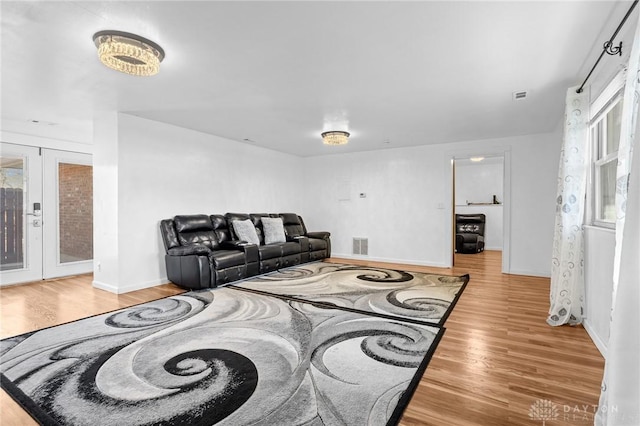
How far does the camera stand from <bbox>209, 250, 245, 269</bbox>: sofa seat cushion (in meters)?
4.29

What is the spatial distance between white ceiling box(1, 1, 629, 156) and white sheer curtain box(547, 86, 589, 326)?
1.30 ft

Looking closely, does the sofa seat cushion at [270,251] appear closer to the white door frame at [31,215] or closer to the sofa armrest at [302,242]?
the sofa armrest at [302,242]

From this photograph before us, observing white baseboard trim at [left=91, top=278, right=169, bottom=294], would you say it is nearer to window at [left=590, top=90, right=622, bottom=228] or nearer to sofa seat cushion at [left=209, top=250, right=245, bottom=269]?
sofa seat cushion at [left=209, top=250, right=245, bottom=269]

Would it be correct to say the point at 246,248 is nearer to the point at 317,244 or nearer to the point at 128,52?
the point at 317,244

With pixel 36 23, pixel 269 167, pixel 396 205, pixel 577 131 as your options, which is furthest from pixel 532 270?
pixel 36 23

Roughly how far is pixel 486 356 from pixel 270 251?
3.58m

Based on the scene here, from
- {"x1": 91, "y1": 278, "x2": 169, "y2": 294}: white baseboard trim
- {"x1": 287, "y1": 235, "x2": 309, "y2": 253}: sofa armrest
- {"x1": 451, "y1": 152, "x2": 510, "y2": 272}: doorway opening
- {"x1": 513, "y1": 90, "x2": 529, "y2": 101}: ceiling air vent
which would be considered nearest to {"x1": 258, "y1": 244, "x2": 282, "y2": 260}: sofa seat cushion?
{"x1": 287, "y1": 235, "x2": 309, "y2": 253}: sofa armrest

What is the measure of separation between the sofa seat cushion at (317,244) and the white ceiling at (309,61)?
2.45 m

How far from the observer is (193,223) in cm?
484

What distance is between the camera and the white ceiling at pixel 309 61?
204cm

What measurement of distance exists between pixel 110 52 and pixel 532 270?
252 inches

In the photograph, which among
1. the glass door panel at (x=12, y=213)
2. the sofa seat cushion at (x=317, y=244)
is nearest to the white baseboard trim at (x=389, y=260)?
the sofa seat cushion at (x=317, y=244)

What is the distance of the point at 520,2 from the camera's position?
193cm

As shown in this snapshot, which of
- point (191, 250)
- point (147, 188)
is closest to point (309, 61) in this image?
point (191, 250)
